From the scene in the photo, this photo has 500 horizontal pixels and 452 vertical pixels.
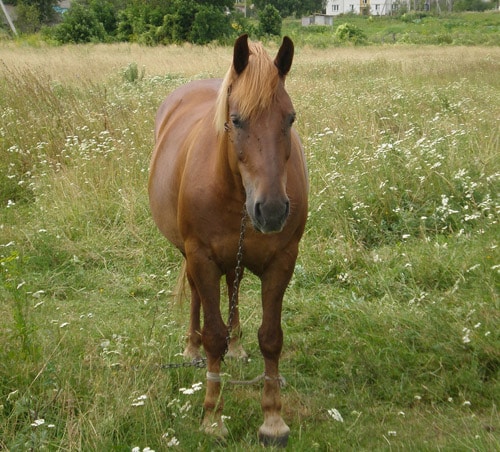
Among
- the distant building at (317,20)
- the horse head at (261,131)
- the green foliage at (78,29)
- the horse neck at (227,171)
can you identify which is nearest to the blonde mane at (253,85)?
the horse head at (261,131)

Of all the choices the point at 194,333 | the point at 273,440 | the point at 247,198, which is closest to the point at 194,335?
the point at 194,333

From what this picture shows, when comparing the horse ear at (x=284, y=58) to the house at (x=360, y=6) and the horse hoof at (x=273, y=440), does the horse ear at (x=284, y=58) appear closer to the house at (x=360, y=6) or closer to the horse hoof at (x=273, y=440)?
the horse hoof at (x=273, y=440)

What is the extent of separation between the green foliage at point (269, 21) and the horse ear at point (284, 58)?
114ft

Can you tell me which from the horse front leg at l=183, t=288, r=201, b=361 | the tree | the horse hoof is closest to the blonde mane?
the horse hoof

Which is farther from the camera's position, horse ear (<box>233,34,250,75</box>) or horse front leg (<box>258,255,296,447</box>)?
horse front leg (<box>258,255,296,447</box>)

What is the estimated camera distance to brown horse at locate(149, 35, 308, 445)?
9.39 feet

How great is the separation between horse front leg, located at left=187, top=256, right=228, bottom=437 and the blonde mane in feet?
2.63

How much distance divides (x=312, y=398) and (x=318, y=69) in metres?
13.6

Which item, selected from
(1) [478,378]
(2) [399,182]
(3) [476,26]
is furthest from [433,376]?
(3) [476,26]

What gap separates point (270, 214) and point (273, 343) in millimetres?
1014

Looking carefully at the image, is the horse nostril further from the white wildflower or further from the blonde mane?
the white wildflower

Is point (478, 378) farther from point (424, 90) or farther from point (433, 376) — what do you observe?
point (424, 90)

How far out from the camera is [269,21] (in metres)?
36.8

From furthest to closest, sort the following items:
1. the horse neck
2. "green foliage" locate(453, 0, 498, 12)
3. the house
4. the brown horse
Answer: the house → "green foliage" locate(453, 0, 498, 12) → the horse neck → the brown horse
